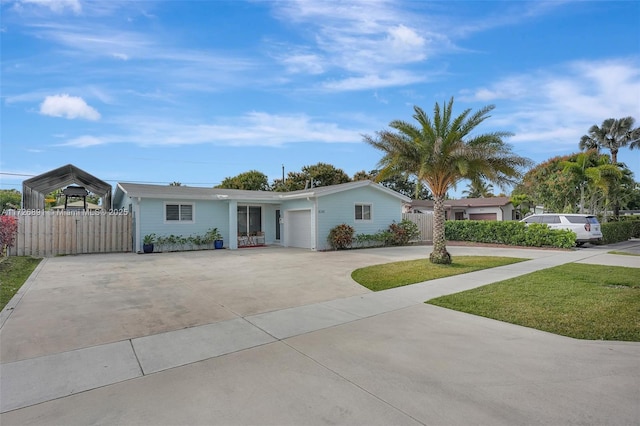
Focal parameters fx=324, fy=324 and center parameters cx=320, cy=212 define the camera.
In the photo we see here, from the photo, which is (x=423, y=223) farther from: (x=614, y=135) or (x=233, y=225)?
(x=614, y=135)

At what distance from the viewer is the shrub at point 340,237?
16453 mm

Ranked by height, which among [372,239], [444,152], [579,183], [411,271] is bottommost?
[411,271]

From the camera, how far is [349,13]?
10297mm

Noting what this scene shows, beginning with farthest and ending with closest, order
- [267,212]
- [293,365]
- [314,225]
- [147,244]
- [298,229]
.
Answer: [267,212] < [298,229] < [314,225] < [147,244] < [293,365]

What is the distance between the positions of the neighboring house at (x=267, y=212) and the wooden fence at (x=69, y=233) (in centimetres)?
76

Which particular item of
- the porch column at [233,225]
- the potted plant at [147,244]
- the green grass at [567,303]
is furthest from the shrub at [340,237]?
the green grass at [567,303]

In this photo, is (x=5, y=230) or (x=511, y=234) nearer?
(x=5, y=230)

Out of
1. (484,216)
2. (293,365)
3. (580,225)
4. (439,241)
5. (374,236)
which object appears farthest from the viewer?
(484,216)

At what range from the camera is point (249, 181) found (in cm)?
3812

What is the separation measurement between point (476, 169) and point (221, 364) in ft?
33.7

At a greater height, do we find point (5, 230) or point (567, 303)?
point (5, 230)

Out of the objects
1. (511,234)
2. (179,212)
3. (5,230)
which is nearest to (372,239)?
(511,234)

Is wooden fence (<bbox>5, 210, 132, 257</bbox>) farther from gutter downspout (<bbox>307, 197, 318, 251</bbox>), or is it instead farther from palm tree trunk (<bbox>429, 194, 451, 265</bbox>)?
palm tree trunk (<bbox>429, 194, 451, 265</bbox>)

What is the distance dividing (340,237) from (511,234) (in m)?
9.44
